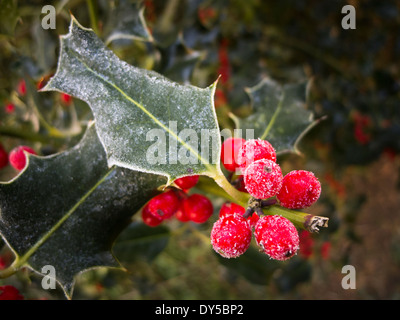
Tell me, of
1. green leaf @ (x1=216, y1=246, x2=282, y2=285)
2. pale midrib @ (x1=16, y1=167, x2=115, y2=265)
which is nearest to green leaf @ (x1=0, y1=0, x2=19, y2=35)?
pale midrib @ (x1=16, y1=167, x2=115, y2=265)

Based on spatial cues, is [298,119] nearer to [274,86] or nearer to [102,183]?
[274,86]

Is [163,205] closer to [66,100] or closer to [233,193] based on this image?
[233,193]

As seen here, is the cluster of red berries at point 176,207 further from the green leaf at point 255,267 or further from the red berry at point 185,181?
the green leaf at point 255,267

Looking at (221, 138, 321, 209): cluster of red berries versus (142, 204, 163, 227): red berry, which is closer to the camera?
(221, 138, 321, 209): cluster of red berries

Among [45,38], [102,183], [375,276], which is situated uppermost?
[45,38]

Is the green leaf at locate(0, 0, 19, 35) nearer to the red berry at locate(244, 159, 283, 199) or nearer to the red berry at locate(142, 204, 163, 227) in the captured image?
the red berry at locate(142, 204, 163, 227)

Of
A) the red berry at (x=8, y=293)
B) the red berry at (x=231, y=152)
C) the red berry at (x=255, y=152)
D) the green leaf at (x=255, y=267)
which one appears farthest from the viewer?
the green leaf at (x=255, y=267)

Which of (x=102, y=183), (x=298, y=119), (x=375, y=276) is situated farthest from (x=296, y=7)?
(x=375, y=276)

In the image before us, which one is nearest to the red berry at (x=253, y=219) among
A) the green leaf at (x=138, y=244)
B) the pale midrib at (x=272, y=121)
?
the pale midrib at (x=272, y=121)
